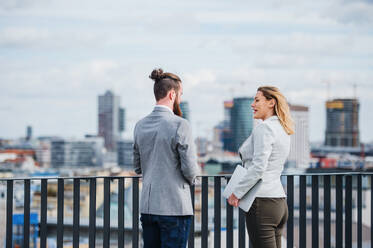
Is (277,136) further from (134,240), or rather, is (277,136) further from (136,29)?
(136,29)

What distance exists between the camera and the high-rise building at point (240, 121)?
15818 centimetres

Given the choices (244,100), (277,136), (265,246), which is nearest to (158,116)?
(277,136)

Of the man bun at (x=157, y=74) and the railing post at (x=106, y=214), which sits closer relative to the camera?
the man bun at (x=157, y=74)

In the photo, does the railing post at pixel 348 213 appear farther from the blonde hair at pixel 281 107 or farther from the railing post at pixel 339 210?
the blonde hair at pixel 281 107

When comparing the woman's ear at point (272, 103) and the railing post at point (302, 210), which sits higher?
the woman's ear at point (272, 103)

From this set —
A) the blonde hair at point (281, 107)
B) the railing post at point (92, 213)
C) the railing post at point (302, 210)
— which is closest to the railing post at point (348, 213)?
the railing post at point (302, 210)

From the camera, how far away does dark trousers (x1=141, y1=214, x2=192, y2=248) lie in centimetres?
322

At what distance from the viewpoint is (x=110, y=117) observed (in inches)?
7146

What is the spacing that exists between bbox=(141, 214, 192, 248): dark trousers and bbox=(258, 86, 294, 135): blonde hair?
92 centimetres

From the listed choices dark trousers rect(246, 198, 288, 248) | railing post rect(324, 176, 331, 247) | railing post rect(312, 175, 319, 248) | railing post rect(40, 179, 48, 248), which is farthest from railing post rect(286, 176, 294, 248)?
railing post rect(40, 179, 48, 248)

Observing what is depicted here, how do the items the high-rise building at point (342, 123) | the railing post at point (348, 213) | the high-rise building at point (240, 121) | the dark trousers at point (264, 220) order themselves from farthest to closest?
the high-rise building at point (342, 123) → the high-rise building at point (240, 121) → the railing post at point (348, 213) → the dark trousers at point (264, 220)

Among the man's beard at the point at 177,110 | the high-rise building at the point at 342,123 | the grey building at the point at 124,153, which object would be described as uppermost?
the high-rise building at the point at 342,123

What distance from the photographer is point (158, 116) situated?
3.24 metres

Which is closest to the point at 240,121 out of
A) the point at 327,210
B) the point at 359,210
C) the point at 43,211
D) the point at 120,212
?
the point at 359,210
